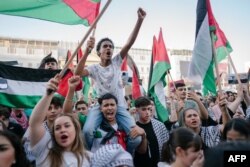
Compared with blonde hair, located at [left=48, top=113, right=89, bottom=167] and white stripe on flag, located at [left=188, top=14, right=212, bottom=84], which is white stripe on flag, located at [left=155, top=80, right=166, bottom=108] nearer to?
white stripe on flag, located at [left=188, top=14, right=212, bottom=84]

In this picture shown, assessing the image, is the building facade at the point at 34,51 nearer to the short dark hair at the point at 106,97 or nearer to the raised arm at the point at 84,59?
the raised arm at the point at 84,59

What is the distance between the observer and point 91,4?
4.33 m

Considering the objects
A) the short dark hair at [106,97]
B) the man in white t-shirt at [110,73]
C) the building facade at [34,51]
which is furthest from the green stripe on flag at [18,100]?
the building facade at [34,51]

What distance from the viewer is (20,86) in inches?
186

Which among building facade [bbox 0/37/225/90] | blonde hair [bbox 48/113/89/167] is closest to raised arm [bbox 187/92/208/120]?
blonde hair [bbox 48/113/89/167]

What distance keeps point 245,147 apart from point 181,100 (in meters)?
4.99

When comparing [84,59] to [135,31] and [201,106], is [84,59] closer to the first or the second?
[135,31]

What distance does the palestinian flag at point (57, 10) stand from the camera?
403cm

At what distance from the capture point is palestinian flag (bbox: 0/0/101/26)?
4.03 m

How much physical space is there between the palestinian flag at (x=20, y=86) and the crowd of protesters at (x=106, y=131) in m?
0.39

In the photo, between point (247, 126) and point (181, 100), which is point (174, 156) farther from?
point (181, 100)

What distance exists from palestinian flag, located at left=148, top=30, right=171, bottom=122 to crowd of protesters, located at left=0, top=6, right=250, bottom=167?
101cm

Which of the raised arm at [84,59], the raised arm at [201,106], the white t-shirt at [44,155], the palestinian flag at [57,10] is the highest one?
the palestinian flag at [57,10]

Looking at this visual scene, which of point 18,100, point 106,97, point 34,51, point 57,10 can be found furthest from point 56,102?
point 34,51
